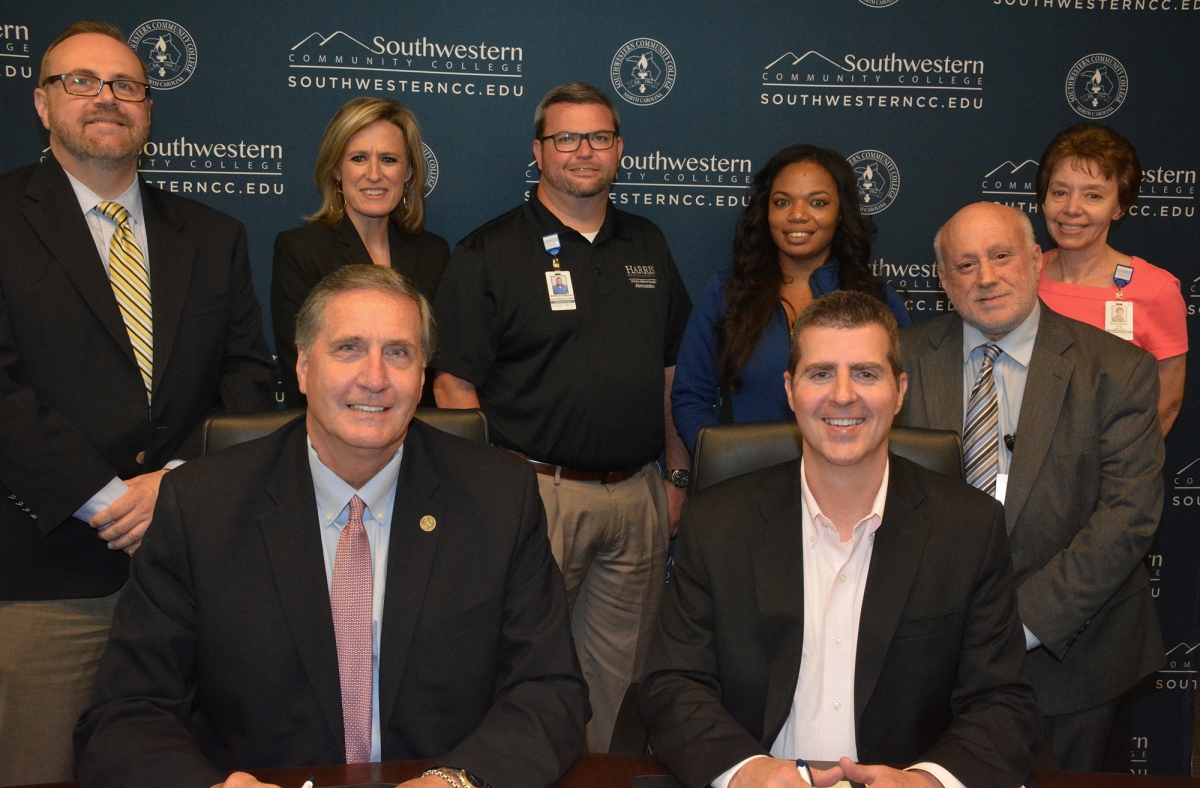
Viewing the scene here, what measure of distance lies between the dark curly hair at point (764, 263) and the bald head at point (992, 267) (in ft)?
1.87

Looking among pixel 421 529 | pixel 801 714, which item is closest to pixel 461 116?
pixel 421 529

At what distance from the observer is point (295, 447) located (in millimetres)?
2176

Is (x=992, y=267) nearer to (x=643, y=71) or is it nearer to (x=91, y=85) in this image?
(x=643, y=71)

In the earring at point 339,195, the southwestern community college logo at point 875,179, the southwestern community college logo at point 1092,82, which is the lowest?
the earring at point 339,195

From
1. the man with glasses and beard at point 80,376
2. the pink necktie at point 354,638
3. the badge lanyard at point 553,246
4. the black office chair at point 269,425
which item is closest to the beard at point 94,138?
the man with glasses and beard at point 80,376

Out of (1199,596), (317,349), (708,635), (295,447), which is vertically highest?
(317,349)

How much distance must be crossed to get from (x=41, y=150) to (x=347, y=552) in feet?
9.55

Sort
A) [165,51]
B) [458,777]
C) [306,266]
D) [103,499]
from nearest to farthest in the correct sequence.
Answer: [458,777], [103,499], [306,266], [165,51]

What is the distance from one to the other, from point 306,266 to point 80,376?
940 millimetres

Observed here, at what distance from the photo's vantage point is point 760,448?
2504 mm

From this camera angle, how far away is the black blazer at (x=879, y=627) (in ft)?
7.00

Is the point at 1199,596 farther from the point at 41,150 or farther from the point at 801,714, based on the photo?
the point at 41,150

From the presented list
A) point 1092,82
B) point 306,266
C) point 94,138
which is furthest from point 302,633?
point 1092,82

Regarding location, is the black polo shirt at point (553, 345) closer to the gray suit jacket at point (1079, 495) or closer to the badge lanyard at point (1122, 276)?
the gray suit jacket at point (1079, 495)
